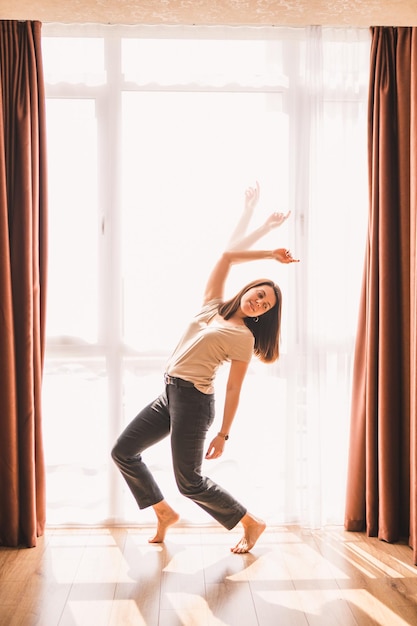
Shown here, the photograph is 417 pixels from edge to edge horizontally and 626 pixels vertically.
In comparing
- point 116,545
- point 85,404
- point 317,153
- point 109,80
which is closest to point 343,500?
point 116,545

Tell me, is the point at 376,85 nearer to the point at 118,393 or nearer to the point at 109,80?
the point at 109,80

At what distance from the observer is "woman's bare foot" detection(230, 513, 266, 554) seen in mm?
3133

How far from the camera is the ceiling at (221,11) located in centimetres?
288

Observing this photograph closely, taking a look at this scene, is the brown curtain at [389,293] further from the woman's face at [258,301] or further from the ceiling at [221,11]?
the woman's face at [258,301]

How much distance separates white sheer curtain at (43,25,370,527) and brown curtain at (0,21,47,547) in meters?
0.17

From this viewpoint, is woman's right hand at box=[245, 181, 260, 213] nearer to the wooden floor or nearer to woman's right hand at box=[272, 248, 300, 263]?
woman's right hand at box=[272, 248, 300, 263]

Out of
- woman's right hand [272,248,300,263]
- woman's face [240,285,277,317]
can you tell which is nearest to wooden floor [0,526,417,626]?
woman's face [240,285,277,317]

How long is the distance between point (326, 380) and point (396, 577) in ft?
3.22

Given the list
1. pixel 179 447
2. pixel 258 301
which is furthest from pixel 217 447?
pixel 258 301

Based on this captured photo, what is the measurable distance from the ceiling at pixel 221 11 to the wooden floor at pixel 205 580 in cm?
241

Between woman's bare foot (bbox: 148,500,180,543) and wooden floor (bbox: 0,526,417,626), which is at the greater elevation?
woman's bare foot (bbox: 148,500,180,543)

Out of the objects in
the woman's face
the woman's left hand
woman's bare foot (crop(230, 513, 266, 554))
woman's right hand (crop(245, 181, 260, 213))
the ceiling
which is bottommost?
woman's bare foot (crop(230, 513, 266, 554))

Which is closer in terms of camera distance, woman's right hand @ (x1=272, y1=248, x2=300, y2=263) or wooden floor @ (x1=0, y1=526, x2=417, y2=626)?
wooden floor @ (x1=0, y1=526, x2=417, y2=626)

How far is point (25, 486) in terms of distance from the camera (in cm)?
323
